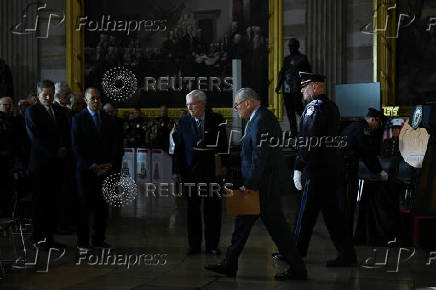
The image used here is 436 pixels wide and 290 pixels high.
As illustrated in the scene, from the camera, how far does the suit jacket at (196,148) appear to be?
7.80 metres

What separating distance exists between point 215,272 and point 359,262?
153cm

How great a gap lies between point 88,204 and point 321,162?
2637 mm

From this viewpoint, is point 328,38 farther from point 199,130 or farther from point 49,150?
point 49,150

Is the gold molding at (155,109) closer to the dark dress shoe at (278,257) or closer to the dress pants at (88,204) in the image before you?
the dress pants at (88,204)

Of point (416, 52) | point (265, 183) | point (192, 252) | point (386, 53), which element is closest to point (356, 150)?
point (192, 252)

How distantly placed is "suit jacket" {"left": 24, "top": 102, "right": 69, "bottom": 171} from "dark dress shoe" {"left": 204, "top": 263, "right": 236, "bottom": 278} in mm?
2516

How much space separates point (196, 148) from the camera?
7.80 meters

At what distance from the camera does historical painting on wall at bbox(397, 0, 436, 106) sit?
1521 cm

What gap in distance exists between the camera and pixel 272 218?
20.3 ft

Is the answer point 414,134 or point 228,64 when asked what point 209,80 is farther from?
point 414,134

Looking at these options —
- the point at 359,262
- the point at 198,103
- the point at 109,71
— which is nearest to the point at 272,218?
the point at 359,262

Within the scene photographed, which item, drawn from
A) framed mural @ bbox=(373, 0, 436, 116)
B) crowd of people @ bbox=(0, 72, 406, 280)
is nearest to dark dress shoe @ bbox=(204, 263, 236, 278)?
crowd of people @ bbox=(0, 72, 406, 280)

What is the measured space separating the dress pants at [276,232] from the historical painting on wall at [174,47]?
10626mm

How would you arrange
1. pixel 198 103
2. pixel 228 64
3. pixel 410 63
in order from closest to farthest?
pixel 198 103 → pixel 410 63 → pixel 228 64
